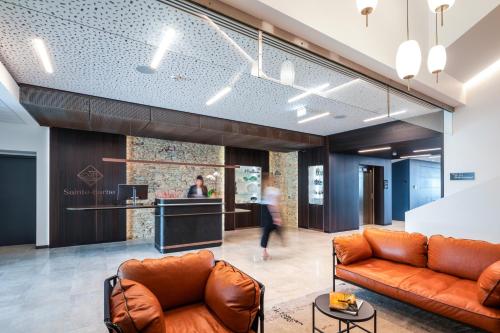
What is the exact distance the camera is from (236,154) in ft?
30.2

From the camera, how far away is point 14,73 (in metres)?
3.91

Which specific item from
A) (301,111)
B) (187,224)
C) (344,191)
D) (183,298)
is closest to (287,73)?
(301,111)

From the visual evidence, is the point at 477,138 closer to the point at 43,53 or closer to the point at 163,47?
the point at 163,47

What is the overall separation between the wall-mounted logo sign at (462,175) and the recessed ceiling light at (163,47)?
5.58 meters

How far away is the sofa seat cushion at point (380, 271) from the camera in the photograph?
3.05 meters

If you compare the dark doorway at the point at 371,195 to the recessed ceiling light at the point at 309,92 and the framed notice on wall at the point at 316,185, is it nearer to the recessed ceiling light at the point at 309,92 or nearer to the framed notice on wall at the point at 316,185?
the framed notice on wall at the point at 316,185

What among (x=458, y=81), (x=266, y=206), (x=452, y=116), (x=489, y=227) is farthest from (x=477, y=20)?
(x=266, y=206)

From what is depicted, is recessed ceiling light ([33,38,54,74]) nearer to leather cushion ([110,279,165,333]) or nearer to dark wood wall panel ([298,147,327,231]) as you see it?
leather cushion ([110,279,165,333])

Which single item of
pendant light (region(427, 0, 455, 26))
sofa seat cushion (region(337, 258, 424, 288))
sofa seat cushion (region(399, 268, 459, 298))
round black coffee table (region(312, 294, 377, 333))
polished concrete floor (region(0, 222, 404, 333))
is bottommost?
polished concrete floor (region(0, 222, 404, 333))

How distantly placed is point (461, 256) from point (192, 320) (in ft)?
10.0

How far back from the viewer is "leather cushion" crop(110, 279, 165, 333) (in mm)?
1476

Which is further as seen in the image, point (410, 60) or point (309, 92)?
point (309, 92)

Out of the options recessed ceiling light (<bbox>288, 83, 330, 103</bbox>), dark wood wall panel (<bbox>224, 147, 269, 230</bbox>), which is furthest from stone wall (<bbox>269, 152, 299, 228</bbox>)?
recessed ceiling light (<bbox>288, 83, 330, 103</bbox>)

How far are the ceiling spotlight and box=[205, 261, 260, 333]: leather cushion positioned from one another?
8.66 feet
